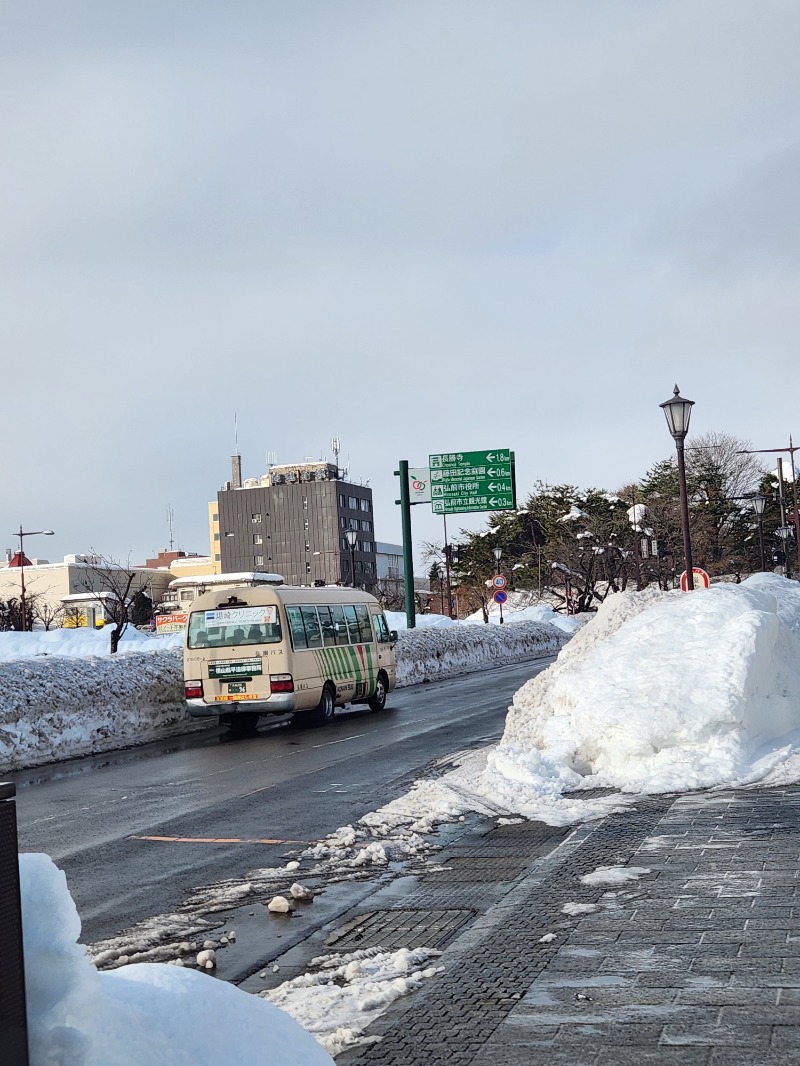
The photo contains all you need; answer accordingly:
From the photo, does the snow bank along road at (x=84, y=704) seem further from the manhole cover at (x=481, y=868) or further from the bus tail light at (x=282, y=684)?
the manhole cover at (x=481, y=868)

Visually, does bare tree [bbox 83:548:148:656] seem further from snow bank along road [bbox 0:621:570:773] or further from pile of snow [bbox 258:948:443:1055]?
pile of snow [bbox 258:948:443:1055]

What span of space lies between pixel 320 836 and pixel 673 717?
11.5 ft

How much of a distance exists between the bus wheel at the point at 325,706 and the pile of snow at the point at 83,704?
2951mm

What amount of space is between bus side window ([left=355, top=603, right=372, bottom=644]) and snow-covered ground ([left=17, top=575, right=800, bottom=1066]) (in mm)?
10342

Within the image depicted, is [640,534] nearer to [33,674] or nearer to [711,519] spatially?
[711,519]

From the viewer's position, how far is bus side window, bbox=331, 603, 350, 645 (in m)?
23.7

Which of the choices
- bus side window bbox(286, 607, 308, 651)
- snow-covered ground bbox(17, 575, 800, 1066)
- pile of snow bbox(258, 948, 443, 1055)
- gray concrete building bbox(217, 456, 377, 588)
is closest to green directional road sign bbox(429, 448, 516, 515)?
bus side window bbox(286, 607, 308, 651)

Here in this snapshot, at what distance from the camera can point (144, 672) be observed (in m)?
23.5

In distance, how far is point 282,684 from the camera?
69.5ft

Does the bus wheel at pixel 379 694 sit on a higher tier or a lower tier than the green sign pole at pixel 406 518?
lower

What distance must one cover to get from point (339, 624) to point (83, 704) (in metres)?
5.42


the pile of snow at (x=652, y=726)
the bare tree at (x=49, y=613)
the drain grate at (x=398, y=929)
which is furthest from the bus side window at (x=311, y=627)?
the bare tree at (x=49, y=613)

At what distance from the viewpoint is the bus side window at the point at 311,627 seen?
22359 millimetres

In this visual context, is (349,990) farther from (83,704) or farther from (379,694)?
(379,694)
